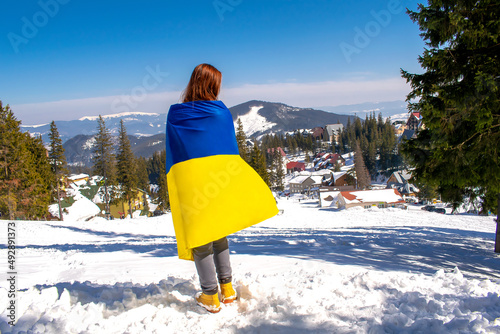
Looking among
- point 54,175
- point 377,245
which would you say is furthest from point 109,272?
point 54,175

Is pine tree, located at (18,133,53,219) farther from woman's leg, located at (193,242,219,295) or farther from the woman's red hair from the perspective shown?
woman's leg, located at (193,242,219,295)

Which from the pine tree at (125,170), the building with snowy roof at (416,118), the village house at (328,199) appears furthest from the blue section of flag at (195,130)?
the village house at (328,199)

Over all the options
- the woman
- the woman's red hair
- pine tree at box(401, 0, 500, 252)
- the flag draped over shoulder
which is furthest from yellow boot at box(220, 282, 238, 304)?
pine tree at box(401, 0, 500, 252)

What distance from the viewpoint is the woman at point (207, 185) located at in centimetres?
273

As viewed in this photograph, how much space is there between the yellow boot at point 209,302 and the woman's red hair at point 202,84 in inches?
74.0

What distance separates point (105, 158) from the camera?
120 feet

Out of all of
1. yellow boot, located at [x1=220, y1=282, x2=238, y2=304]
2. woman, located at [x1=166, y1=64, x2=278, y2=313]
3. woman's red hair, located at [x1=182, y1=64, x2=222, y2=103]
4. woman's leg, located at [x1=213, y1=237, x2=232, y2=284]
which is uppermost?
woman's red hair, located at [x1=182, y1=64, x2=222, y2=103]

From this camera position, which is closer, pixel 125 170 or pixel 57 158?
pixel 57 158

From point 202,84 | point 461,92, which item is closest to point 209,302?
→ point 202,84

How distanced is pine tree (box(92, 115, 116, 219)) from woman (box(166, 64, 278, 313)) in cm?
3717

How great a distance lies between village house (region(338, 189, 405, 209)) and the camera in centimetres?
4757

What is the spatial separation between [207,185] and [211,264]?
77cm

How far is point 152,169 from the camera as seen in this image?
448ft

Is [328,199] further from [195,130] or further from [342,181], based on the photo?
[195,130]
